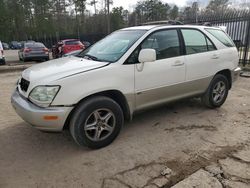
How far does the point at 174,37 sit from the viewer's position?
4.34 m

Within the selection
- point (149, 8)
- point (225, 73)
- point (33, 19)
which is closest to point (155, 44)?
point (225, 73)

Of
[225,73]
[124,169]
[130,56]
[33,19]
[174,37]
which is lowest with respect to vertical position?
[124,169]

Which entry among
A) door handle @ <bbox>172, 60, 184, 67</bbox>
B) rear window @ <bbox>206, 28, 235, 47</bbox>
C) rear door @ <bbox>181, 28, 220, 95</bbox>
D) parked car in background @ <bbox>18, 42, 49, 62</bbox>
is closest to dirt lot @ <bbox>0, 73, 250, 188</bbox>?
rear door @ <bbox>181, 28, 220, 95</bbox>

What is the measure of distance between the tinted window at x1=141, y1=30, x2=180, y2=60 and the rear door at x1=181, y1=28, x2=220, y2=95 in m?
0.22

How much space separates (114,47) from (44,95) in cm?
148

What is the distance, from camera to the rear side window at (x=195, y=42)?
4.46 metres

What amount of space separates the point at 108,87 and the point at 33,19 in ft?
201

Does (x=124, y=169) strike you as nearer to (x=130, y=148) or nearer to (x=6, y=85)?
(x=130, y=148)

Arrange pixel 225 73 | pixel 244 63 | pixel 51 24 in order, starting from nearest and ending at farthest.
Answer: pixel 225 73
pixel 244 63
pixel 51 24

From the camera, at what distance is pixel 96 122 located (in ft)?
11.5

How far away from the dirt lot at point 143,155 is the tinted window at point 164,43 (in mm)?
1245

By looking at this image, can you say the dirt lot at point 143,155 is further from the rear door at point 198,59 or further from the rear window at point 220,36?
the rear window at point 220,36

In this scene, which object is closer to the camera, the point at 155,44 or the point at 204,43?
the point at 155,44

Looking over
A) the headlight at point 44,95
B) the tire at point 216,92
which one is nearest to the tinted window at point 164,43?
the tire at point 216,92
